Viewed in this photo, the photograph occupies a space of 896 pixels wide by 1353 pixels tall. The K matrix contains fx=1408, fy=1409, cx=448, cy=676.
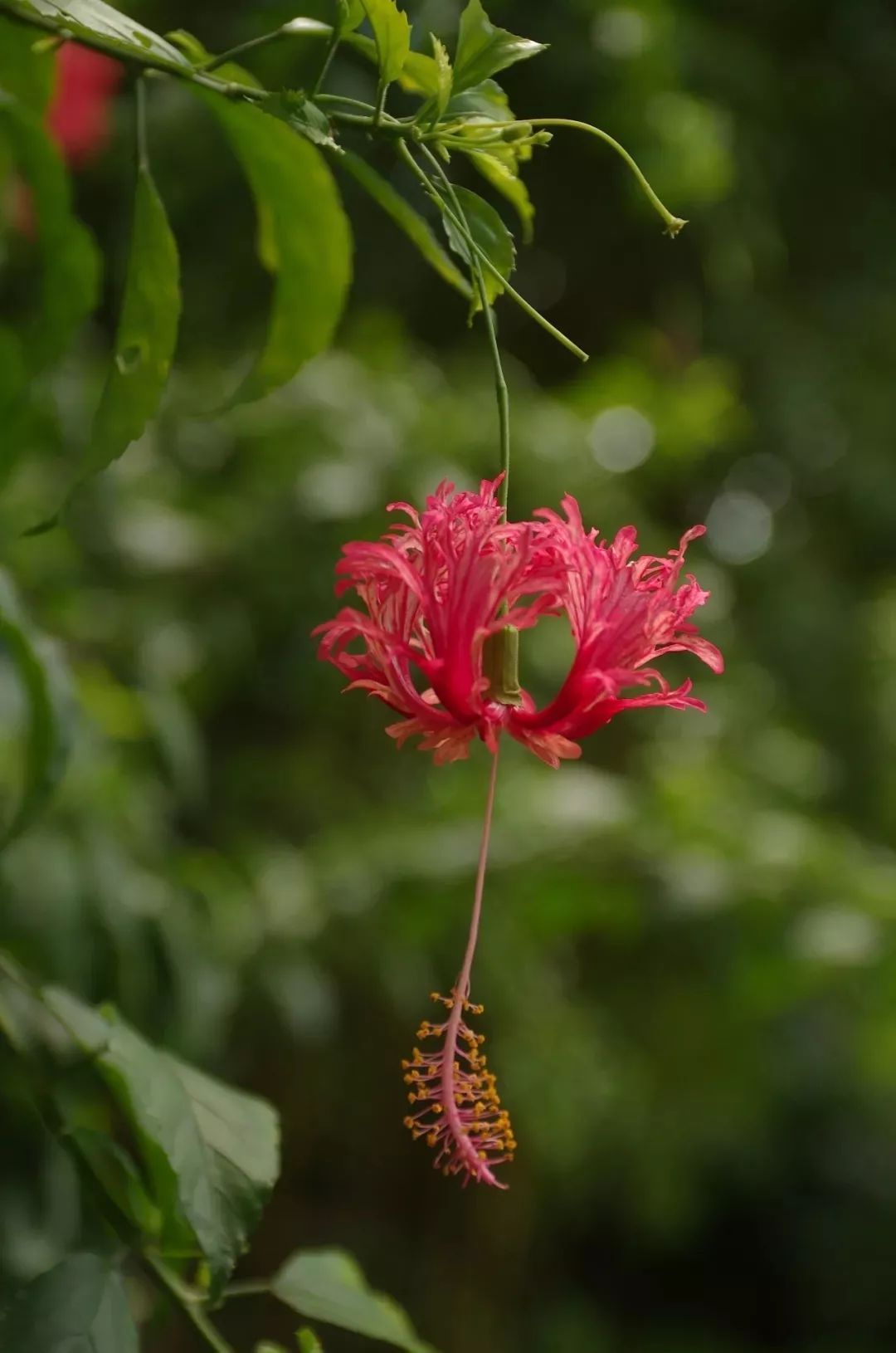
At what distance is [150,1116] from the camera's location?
543mm

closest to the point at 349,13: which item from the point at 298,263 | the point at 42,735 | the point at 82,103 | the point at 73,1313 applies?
the point at 298,263

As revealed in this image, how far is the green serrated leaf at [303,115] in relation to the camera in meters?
0.47

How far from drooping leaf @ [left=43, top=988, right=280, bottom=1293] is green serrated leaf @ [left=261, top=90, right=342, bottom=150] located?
0.35 meters

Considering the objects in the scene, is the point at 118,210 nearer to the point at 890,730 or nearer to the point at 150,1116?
the point at 150,1116

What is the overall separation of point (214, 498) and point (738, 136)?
0.84 metres

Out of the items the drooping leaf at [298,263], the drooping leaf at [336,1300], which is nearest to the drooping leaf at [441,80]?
the drooping leaf at [298,263]

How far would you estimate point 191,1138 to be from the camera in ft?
1.80

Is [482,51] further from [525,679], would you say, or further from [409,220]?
[525,679]

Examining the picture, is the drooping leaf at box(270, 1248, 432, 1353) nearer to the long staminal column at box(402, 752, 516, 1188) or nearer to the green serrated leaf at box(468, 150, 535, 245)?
the long staminal column at box(402, 752, 516, 1188)

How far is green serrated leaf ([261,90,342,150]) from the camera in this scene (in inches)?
18.5

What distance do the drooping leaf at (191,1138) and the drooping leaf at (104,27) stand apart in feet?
1.23

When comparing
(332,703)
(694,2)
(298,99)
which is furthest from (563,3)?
(332,703)

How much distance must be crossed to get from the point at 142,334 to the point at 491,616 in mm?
190

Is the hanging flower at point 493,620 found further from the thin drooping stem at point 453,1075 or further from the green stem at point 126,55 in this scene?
the green stem at point 126,55
